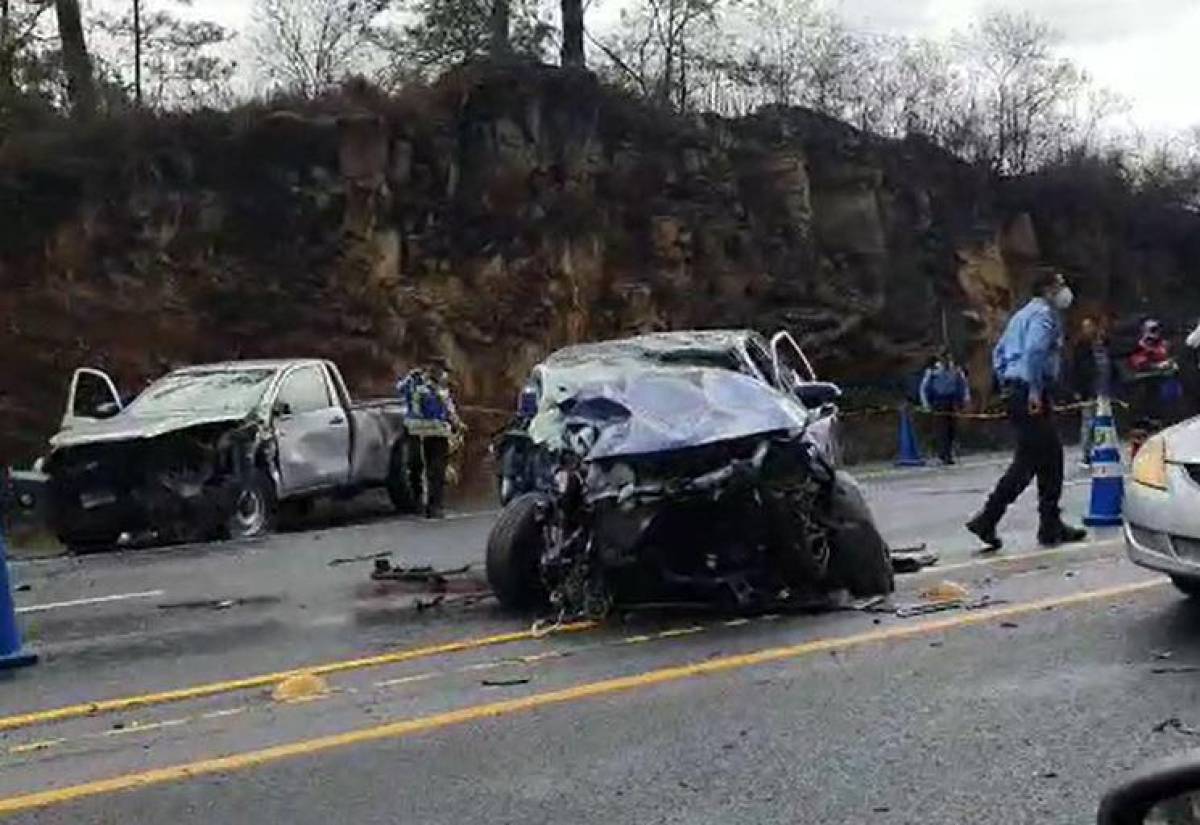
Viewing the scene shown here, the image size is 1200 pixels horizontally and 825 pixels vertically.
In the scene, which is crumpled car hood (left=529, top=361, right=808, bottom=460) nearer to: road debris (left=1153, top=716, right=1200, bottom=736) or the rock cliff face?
road debris (left=1153, top=716, right=1200, bottom=736)

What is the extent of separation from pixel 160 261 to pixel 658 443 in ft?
60.6

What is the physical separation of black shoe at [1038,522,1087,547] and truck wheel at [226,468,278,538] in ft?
23.2

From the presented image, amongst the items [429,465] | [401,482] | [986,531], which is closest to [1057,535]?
[986,531]

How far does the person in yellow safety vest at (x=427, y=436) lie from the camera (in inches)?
663

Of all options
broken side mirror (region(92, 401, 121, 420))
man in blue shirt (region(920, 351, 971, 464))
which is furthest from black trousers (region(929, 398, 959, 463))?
broken side mirror (region(92, 401, 121, 420))

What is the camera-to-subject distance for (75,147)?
82.7 ft

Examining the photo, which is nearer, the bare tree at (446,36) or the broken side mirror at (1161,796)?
the broken side mirror at (1161,796)

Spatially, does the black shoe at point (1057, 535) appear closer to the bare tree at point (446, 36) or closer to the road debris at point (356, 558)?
the road debris at point (356, 558)

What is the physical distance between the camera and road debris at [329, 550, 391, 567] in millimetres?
11625

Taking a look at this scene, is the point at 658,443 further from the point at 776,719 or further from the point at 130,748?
the point at 130,748

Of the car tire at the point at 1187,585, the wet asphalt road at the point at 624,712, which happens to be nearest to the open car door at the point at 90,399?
the wet asphalt road at the point at 624,712

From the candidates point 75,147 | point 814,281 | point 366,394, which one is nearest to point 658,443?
point 366,394

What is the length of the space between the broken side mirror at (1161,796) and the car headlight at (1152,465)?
586cm

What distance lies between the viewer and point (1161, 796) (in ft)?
6.69
